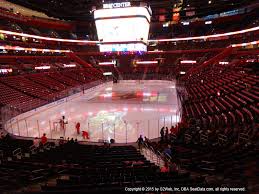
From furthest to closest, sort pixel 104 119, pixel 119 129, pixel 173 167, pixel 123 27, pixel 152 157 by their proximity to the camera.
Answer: pixel 123 27, pixel 104 119, pixel 119 129, pixel 152 157, pixel 173 167

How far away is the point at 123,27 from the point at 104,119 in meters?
16.5

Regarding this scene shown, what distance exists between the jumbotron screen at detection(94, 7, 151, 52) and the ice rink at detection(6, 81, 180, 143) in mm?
8987

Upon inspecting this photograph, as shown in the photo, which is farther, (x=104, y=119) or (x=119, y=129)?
(x=104, y=119)

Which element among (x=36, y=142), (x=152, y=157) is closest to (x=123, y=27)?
(x=36, y=142)

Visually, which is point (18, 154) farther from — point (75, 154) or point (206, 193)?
point (206, 193)

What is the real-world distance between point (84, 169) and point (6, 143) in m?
7.49

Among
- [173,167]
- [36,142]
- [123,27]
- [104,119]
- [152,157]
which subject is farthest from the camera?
[123,27]

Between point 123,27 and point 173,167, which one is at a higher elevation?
point 123,27

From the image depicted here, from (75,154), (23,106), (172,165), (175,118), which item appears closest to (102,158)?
(75,154)

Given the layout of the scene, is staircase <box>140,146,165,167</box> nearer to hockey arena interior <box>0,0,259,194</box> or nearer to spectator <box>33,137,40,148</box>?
hockey arena interior <box>0,0,259,194</box>

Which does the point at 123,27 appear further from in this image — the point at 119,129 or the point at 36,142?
the point at 36,142

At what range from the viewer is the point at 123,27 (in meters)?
33.3

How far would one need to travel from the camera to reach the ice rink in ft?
58.9

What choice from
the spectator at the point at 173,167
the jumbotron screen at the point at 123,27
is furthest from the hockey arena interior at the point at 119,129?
the jumbotron screen at the point at 123,27
